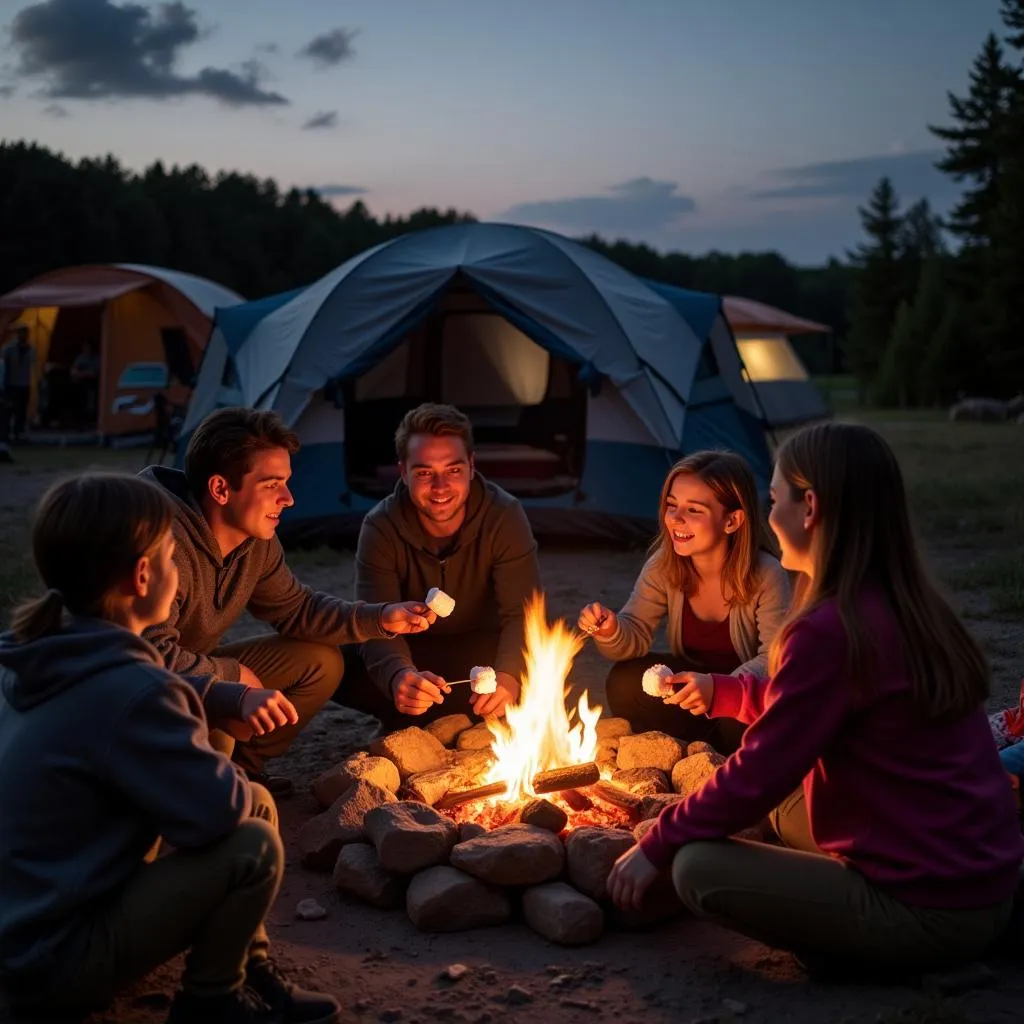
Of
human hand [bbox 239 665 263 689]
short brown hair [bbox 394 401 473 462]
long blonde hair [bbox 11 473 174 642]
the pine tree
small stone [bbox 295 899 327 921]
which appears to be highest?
the pine tree

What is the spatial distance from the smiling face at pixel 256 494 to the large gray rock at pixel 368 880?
1.03 metres

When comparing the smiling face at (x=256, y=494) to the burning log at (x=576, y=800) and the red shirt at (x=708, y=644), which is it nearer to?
the burning log at (x=576, y=800)

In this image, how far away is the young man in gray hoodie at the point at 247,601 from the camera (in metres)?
3.56

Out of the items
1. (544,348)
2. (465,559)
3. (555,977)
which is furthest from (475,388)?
(555,977)

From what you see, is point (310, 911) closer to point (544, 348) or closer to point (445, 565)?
point (445, 565)

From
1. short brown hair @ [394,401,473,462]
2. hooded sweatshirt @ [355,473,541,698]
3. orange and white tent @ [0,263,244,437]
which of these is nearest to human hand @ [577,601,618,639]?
hooded sweatshirt @ [355,473,541,698]

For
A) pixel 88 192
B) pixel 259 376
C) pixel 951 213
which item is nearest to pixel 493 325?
pixel 259 376

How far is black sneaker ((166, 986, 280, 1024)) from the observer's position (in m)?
2.41

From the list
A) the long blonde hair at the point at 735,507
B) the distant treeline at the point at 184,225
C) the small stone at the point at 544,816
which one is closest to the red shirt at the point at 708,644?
the long blonde hair at the point at 735,507

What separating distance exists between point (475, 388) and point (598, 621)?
802 centimetres

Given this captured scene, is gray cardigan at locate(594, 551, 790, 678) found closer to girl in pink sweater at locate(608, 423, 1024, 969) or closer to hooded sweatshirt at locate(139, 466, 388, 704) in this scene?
hooded sweatshirt at locate(139, 466, 388, 704)

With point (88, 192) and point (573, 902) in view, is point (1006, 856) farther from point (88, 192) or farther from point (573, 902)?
point (88, 192)

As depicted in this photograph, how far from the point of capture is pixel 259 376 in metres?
9.16

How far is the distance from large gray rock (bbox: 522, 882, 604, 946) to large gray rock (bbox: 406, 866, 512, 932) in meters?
0.11
